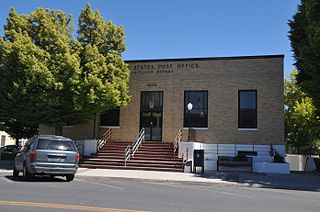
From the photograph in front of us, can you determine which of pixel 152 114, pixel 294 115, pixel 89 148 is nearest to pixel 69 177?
pixel 89 148

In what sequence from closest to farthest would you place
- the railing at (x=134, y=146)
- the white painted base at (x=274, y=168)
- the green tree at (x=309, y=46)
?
the green tree at (x=309, y=46) < the white painted base at (x=274, y=168) < the railing at (x=134, y=146)

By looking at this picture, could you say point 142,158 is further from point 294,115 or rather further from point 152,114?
point 294,115

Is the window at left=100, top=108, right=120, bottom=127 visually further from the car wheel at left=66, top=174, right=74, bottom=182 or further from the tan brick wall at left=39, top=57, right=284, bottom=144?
the car wheel at left=66, top=174, right=74, bottom=182

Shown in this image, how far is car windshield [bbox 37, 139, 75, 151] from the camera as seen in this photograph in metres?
14.9

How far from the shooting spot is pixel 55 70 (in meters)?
21.7

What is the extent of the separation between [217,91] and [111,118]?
7.91 m

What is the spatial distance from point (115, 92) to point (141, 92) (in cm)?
555

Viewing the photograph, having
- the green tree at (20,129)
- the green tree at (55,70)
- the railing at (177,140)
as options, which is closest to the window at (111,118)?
the green tree at (55,70)

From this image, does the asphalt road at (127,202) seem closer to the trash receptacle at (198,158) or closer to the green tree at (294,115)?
the trash receptacle at (198,158)

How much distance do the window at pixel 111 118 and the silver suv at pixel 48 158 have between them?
1283cm

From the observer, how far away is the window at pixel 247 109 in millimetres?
25953

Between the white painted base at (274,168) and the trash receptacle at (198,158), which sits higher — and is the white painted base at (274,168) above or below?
below

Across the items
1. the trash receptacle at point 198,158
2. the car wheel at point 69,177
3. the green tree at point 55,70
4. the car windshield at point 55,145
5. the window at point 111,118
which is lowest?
the car wheel at point 69,177

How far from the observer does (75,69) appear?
70.3ft
